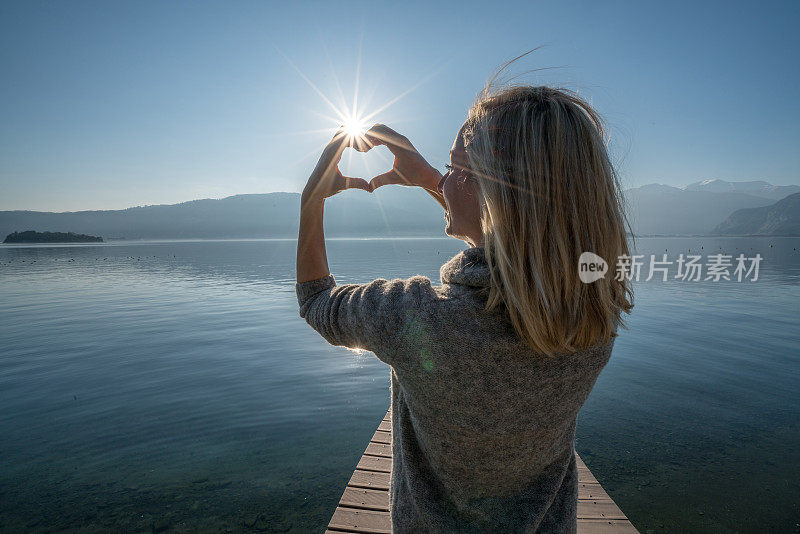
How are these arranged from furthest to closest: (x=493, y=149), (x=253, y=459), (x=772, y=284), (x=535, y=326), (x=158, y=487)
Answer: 1. (x=772, y=284)
2. (x=253, y=459)
3. (x=158, y=487)
4. (x=493, y=149)
5. (x=535, y=326)

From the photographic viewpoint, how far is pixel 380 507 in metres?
3.96

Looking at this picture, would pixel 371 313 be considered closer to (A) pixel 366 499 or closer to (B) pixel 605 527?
(A) pixel 366 499

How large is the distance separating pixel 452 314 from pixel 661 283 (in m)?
32.8

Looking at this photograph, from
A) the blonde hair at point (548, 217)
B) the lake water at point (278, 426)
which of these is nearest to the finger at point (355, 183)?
the blonde hair at point (548, 217)

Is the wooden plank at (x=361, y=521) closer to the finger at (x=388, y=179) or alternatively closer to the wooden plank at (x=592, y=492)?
the wooden plank at (x=592, y=492)

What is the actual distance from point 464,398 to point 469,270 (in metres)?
0.36

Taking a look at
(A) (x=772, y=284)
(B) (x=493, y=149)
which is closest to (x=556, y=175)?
(B) (x=493, y=149)

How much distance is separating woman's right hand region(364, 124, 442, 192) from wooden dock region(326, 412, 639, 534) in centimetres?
290

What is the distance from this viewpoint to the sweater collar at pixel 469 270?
3.63ft

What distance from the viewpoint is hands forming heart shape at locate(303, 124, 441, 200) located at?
141 cm

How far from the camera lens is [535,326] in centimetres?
105

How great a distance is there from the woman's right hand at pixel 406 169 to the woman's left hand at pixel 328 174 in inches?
8.3

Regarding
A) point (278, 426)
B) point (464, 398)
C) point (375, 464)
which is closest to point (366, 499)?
point (375, 464)

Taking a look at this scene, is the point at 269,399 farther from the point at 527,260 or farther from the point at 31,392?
the point at 527,260
